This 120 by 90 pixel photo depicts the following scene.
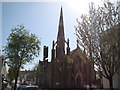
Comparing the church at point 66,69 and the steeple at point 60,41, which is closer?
the church at point 66,69

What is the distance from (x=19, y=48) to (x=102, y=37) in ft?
63.6

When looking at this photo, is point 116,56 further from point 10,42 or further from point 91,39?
point 10,42

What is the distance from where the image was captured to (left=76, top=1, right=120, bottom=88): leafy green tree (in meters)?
17.3

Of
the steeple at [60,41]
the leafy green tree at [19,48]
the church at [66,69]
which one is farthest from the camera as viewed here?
the steeple at [60,41]

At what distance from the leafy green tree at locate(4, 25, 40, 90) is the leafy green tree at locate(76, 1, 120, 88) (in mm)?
16867

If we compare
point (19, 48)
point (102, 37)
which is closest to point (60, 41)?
point (19, 48)

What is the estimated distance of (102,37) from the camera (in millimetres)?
17312

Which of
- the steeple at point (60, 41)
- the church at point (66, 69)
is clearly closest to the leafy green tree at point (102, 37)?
the church at point (66, 69)

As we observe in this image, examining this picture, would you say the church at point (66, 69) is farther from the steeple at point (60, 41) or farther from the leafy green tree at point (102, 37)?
the leafy green tree at point (102, 37)

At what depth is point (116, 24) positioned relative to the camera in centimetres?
1777

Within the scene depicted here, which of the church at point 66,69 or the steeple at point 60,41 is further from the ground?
the steeple at point 60,41

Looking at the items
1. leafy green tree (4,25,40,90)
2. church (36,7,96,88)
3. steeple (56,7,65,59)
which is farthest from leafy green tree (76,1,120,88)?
steeple (56,7,65,59)

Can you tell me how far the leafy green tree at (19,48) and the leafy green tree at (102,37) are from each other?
1687 cm

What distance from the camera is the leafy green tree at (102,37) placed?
681 inches
